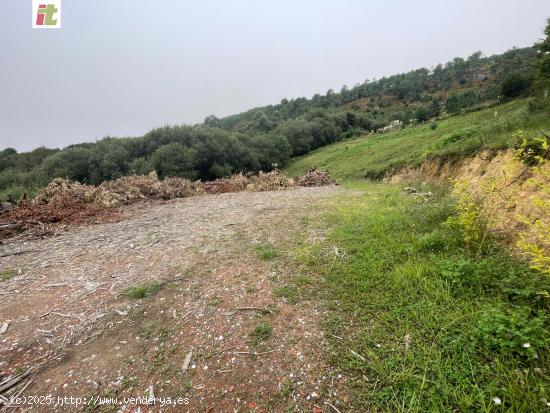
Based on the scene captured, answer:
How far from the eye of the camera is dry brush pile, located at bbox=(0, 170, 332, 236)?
31.3 ft

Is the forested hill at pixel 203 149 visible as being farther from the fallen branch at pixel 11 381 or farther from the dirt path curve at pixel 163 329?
the fallen branch at pixel 11 381

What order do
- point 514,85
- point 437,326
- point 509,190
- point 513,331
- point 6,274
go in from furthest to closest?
point 514,85, point 6,274, point 509,190, point 437,326, point 513,331

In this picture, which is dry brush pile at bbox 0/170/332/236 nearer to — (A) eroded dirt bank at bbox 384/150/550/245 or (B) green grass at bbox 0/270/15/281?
(B) green grass at bbox 0/270/15/281

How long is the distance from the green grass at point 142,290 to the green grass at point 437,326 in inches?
107

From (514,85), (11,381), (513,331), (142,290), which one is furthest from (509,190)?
(514,85)

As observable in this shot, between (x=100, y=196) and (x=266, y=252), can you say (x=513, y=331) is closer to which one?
(x=266, y=252)

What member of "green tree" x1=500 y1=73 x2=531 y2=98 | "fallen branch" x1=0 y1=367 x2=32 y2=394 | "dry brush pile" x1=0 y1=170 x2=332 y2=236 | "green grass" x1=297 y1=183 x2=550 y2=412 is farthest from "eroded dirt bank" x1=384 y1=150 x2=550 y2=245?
"green tree" x1=500 y1=73 x2=531 y2=98

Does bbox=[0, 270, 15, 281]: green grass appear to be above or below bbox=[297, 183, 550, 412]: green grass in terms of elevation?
above

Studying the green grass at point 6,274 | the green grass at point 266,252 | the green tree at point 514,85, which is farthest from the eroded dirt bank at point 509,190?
the green tree at point 514,85

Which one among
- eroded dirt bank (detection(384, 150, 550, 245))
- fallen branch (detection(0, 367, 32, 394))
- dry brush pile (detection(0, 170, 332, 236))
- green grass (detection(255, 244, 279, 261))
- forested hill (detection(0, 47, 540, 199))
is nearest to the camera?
fallen branch (detection(0, 367, 32, 394))

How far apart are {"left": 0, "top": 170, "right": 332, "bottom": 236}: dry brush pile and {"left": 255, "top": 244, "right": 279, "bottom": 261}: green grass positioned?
293 inches

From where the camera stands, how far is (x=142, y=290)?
4.43 meters

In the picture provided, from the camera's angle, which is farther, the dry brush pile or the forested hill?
the forested hill

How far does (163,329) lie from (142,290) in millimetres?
1194
